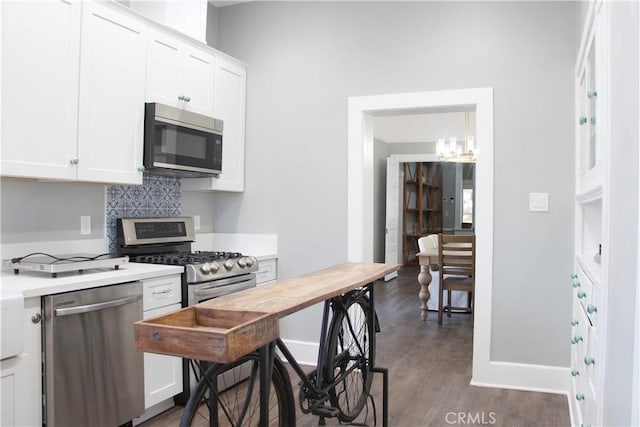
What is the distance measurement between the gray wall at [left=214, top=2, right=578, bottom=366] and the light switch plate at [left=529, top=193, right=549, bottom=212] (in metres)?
0.04

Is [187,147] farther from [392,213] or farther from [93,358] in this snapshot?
[392,213]

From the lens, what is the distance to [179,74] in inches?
133

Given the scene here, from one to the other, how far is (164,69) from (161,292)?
1.40m

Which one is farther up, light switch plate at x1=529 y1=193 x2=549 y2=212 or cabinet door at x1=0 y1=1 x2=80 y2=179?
cabinet door at x1=0 y1=1 x2=80 y2=179

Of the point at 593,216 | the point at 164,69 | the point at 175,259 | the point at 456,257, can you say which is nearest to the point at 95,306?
the point at 175,259

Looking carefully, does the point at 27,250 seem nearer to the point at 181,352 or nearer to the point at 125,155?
the point at 125,155

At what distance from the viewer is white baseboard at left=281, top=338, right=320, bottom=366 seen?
3.93 meters

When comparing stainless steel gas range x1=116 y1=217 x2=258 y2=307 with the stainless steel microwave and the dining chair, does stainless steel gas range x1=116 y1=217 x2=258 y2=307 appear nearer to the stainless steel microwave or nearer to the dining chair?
the stainless steel microwave

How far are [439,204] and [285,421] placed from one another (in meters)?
9.79

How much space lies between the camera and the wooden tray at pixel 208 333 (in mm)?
1417

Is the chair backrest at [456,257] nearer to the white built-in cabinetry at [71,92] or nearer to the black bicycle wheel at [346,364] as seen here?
the black bicycle wheel at [346,364]

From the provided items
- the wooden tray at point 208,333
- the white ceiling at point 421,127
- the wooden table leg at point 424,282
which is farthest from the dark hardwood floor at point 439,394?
the white ceiling at point 421,127

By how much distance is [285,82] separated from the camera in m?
4.04

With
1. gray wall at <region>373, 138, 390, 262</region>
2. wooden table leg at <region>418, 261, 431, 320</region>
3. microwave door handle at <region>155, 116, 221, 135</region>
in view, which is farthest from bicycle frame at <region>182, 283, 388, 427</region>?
gray wall at <region>373, 138, 390, 262</region>
